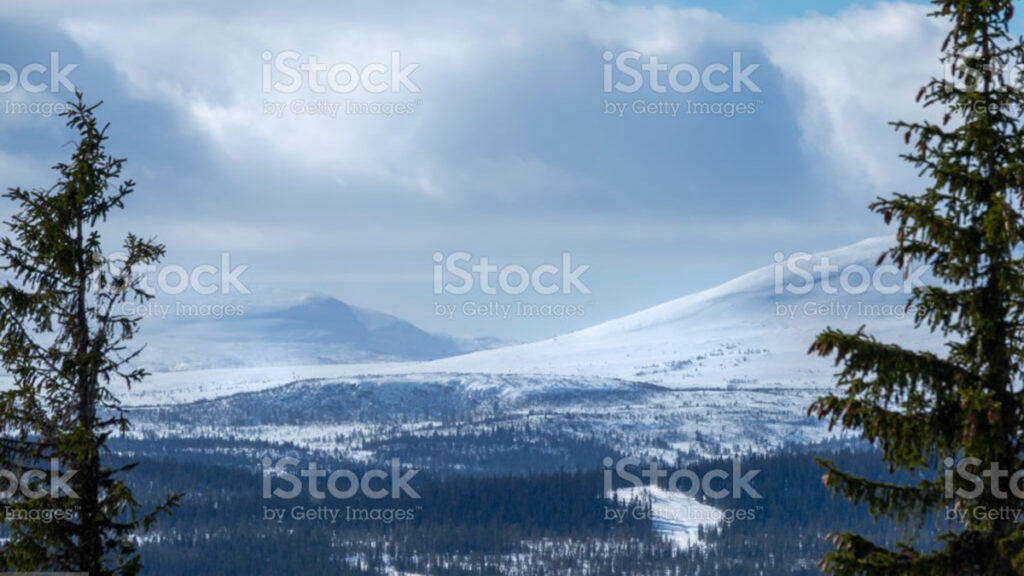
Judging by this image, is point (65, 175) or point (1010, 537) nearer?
point (1010, 537)

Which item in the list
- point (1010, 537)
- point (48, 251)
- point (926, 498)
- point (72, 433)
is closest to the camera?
point (1010, 537)

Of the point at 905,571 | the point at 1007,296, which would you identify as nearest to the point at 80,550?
the point at 905,571


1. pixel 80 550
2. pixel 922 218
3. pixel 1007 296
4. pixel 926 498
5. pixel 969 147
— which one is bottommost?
pixel 80 550

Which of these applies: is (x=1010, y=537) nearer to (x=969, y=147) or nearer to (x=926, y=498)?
(x=926, y=498)

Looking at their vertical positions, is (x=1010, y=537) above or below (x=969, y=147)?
below

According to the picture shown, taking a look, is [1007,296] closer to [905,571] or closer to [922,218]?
[922,218]

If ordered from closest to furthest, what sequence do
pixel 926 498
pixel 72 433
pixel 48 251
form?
1. pixel 926 498
2. pixel 72 433
3. pixel 48 251
